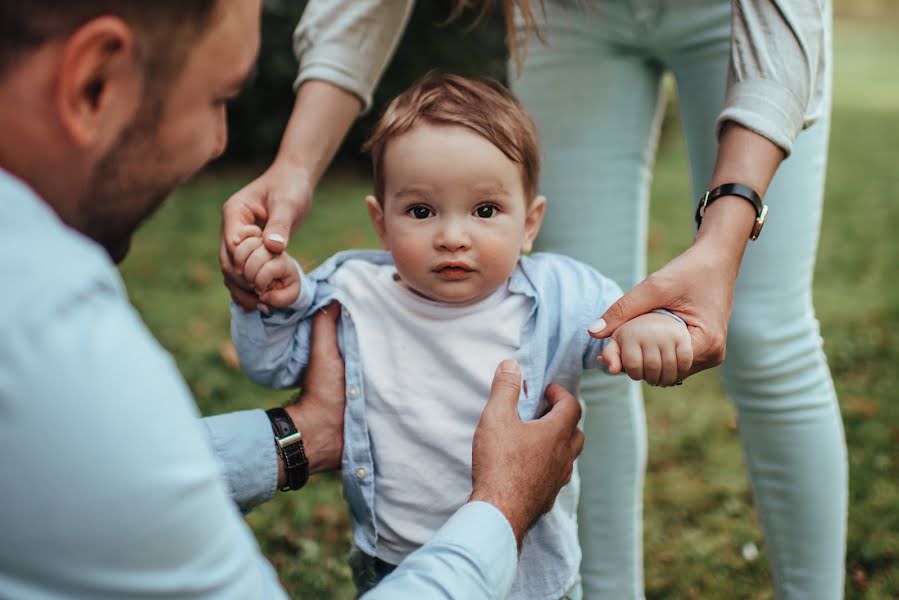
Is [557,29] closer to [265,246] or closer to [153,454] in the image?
[265,246]

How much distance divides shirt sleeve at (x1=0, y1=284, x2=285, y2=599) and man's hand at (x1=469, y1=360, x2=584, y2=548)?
65 cm

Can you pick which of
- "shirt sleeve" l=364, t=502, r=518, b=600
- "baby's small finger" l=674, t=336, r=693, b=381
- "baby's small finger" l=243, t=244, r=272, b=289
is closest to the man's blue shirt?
"shirt sleeve" l=364, t=502, r=518, b=600

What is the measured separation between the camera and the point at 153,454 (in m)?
0.98

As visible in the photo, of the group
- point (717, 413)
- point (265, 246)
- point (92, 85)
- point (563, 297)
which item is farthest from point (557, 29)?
point (717, 413)

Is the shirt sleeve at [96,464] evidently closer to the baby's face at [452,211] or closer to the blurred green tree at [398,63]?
the baby's face at [452,211]

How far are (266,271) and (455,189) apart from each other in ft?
1.25

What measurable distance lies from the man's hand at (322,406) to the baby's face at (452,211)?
224mm

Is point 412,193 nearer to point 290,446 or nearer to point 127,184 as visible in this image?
point 290,446

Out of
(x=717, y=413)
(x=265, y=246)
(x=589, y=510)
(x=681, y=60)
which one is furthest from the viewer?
(x=717, y=413)

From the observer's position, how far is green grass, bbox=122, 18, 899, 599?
9.07 feet

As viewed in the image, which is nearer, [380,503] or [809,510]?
[380,503]

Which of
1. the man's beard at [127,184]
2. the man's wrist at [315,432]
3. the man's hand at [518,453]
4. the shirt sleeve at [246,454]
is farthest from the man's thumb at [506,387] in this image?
the man's beard at [127,184]

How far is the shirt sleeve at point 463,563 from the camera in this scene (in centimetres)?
130

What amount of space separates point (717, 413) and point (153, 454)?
10.0 feet
